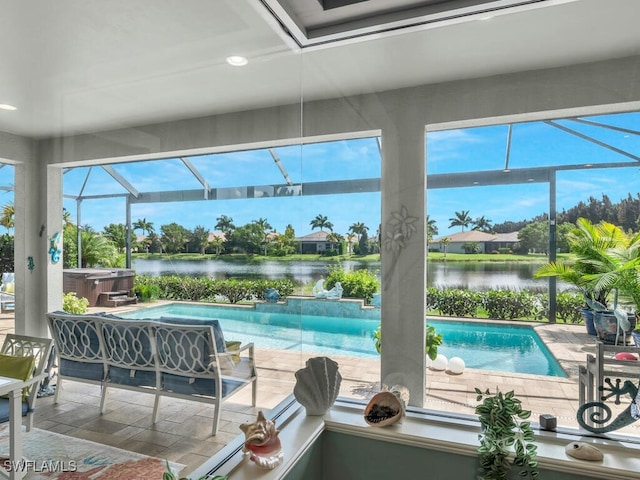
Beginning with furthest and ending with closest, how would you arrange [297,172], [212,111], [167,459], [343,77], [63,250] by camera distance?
1. [343,77]
2. [297,172]
3. [212,111]
4. [167,459]
5. [63,250]

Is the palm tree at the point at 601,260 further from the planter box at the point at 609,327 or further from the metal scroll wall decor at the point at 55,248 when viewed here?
the metal scroll wall decor at the point at 55,248

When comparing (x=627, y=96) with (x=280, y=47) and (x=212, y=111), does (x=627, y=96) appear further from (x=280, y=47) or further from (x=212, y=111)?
(x=212, y=111)

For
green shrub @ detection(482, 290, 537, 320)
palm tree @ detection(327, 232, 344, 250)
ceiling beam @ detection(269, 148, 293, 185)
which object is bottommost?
→ green shrub @ detection(482, 290, 537, 320)

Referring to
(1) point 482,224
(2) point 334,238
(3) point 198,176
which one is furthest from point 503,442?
(2) point 334,238

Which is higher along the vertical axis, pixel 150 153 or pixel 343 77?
pixel 343 77

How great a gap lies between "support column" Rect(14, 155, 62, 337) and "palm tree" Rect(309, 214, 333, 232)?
2261mm

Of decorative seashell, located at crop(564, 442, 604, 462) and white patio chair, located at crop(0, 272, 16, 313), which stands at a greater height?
white patio chair, located at crop(0, 272, 16, 313)

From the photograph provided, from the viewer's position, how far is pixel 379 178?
2992 millimetres

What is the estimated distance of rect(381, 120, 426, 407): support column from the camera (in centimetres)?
290

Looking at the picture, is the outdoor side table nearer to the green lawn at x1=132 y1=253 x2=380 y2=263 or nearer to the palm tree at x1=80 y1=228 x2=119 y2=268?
the palm tree at x1=80 y1=228 x2=119 y2=268

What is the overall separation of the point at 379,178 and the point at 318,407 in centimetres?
178

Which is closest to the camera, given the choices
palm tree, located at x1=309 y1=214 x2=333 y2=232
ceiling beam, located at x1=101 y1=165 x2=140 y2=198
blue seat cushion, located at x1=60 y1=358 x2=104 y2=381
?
blue seat cushion, located at x1=60 y1=358 x2=104 y2=381

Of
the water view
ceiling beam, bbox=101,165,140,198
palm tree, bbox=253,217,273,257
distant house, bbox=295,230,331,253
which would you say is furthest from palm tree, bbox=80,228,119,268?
distant house, bbox=295,230,331,253

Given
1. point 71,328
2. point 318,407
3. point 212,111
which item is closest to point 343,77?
point 212,111
